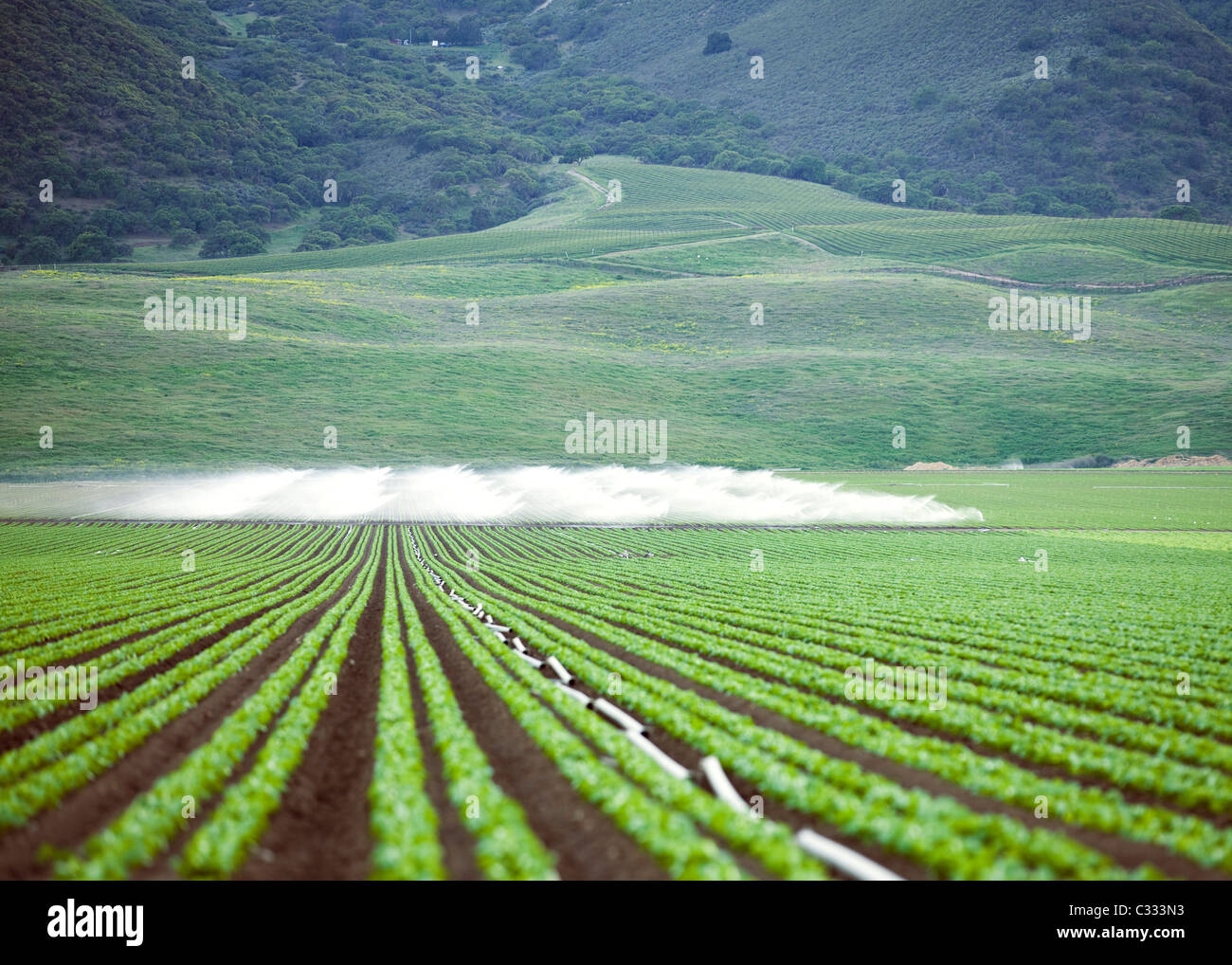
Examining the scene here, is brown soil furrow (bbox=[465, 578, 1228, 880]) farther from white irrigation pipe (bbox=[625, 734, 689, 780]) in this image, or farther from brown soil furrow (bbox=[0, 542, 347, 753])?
brown soil furrow (bbox=[0, 542, 347, 753])

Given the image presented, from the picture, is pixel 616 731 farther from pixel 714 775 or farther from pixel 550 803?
pixel 550 803

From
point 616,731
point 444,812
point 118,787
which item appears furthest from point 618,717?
point 118,787

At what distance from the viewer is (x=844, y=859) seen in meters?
8.08

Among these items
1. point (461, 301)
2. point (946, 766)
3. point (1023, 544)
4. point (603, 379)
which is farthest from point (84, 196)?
point (946, 766)

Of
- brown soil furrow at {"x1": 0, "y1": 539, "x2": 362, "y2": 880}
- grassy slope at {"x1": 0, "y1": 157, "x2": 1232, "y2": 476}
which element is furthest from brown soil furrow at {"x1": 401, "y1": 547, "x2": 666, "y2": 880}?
grassy slope at {"x1": 0, "y1": 157, "x2": 1232, "y2": 476}

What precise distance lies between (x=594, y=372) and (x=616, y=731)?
88357mm

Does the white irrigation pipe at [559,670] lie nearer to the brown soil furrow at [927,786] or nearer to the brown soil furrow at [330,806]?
the brown soil furrow at [927,786]

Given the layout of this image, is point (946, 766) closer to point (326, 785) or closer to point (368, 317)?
point (326, 785)

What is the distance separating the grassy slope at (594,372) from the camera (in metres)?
80.2

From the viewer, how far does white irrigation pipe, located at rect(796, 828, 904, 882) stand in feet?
25.7

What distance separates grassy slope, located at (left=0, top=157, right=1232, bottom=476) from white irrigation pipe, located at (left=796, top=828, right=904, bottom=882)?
70953 mm

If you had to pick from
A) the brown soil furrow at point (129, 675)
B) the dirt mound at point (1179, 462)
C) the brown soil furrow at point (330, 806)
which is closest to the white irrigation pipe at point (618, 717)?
the brown soil furrow at point (330, 806)

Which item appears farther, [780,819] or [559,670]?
[559,670]

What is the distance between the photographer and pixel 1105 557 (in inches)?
Answer: 1406
